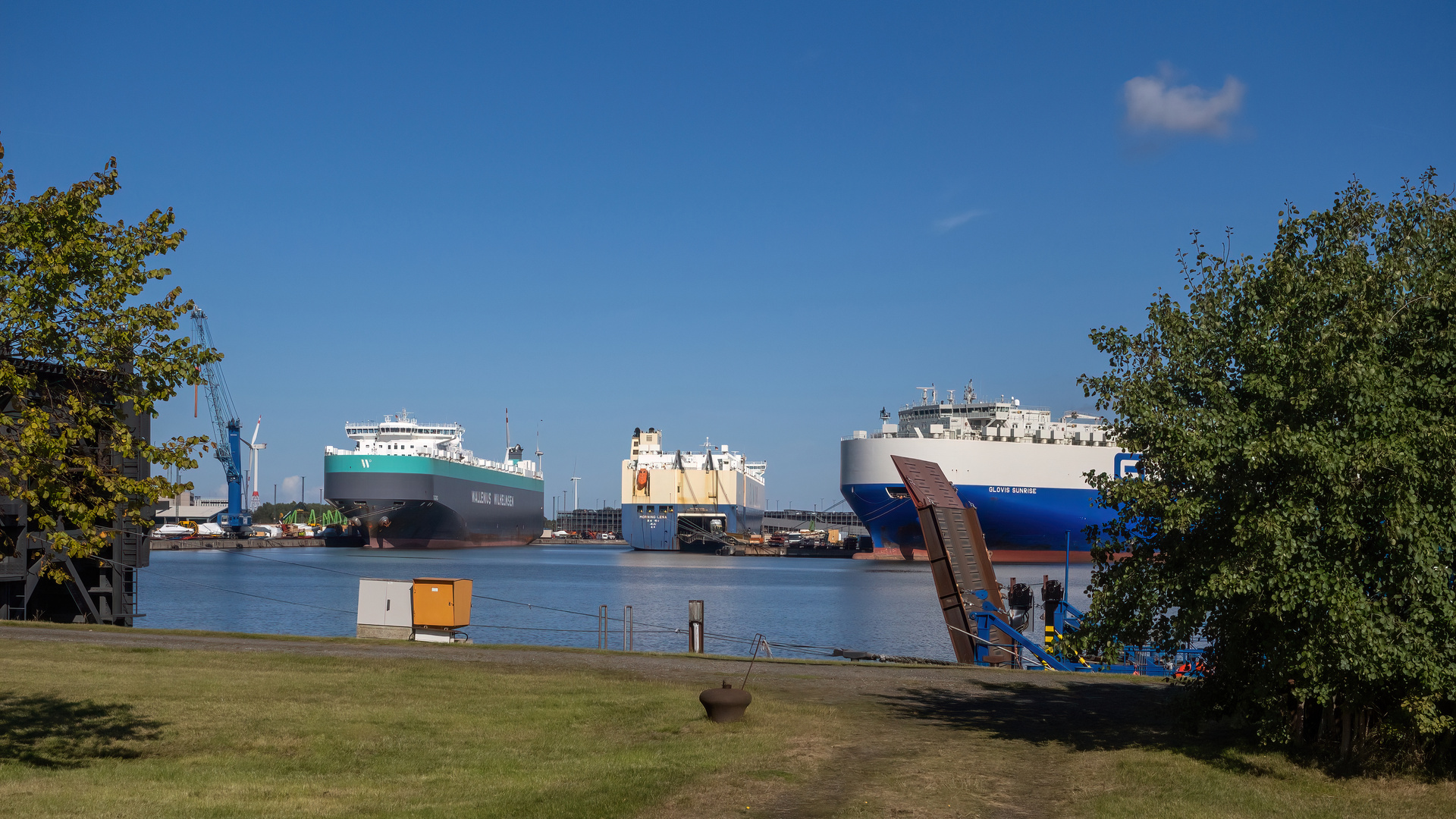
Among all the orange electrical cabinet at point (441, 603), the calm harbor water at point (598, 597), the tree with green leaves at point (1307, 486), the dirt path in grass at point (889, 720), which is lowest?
the calm harbor water at point (598, 597)

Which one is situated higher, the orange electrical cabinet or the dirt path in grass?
the orange electrical cabinet

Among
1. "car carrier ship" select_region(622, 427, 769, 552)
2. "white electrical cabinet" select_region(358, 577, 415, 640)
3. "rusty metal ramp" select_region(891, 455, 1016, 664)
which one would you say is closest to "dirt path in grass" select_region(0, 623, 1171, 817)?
"white electrical cabinet" select_region(358, 577, 415, 640)

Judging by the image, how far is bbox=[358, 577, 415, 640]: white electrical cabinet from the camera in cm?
2616

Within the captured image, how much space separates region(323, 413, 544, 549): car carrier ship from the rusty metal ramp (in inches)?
3969

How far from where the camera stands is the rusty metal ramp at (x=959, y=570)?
25.4 m

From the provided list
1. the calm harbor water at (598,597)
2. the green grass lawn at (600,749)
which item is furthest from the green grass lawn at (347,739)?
the calm harbor water at (598,597)

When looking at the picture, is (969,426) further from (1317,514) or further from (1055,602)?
(1317,514)

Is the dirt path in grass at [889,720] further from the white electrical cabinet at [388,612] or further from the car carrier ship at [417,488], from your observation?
the car carrier ship at [417,488]

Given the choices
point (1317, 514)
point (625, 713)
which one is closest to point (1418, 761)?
point (1317, 514)

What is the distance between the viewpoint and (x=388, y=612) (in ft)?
86.2

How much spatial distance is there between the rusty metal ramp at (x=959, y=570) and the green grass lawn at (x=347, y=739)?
9.58m

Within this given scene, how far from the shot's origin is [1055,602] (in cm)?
2755

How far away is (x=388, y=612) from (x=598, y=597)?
38234mm

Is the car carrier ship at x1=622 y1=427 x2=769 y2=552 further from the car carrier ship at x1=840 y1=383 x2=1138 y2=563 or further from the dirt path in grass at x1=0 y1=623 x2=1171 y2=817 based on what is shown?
the dirt path in grass at x1=0 y1=623 x2=1171 y2=817
